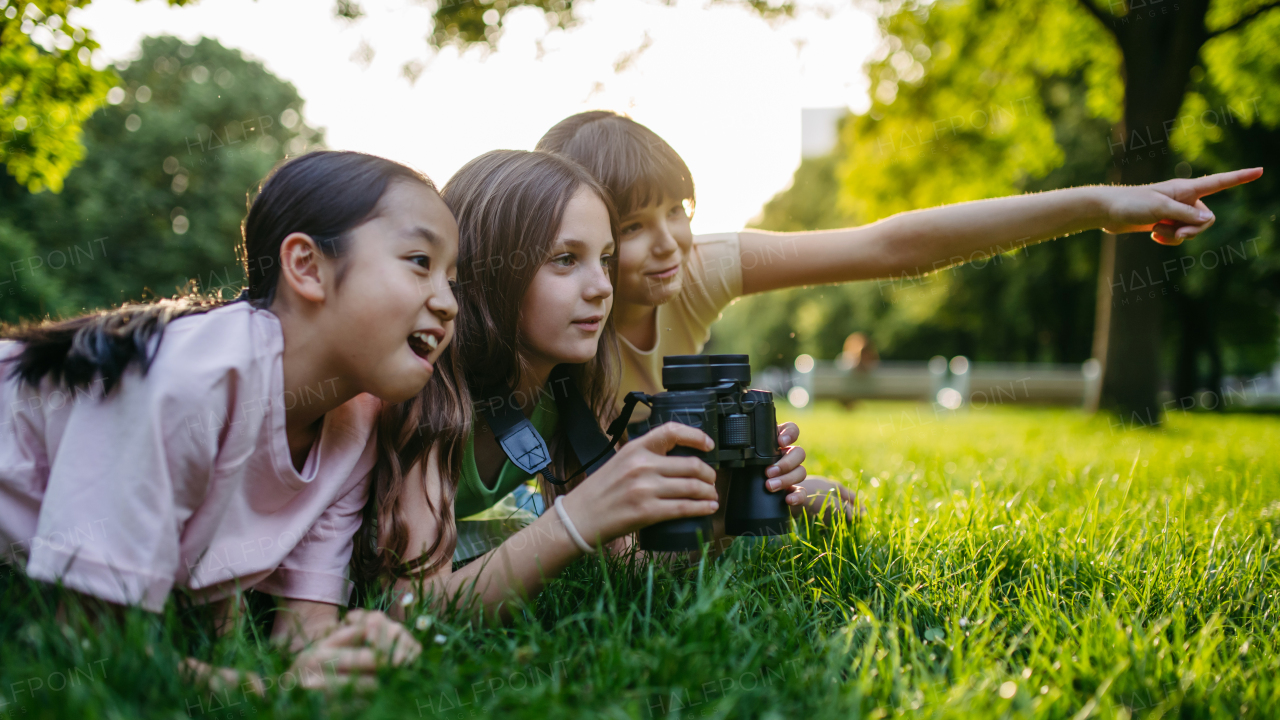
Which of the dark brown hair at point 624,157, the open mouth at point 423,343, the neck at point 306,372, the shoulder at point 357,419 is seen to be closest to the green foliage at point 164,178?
Answer: the dark brown hair at point 624,157

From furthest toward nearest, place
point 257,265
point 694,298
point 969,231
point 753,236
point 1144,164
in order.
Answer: point 1144,164
point 694,298
point 753,236
point 969,231
point 257,265

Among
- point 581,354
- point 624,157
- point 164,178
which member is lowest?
point 581,354

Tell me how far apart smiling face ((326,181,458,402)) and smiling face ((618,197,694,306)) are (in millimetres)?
792

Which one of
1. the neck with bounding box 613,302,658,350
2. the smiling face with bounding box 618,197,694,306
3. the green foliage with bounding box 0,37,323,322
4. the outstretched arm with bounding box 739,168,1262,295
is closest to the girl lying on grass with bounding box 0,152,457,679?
the smiling face with bounding box 618,197,694,306

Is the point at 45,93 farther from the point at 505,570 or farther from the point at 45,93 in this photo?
the point at 505,570

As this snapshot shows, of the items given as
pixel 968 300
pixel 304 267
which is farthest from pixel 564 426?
pixel 968 300

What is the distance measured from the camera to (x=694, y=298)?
2.90 meters

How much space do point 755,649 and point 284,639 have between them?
0.90 m

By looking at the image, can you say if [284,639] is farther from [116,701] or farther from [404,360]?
[404,360]

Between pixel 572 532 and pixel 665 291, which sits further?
pixel 665 291

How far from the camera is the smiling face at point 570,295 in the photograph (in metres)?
2.05

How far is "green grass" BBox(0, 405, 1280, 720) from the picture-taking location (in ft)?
4.05

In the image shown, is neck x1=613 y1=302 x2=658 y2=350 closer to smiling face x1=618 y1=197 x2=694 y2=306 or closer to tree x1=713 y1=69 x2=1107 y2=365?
smiling face x1=618 y1=197 x2=694 y2=306

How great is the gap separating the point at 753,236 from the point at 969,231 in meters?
0.72
